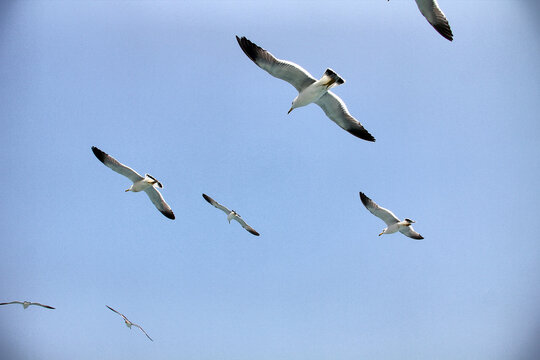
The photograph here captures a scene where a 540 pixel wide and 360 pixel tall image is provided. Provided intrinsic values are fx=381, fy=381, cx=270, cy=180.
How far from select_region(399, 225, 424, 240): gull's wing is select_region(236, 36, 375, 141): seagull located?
7148mm

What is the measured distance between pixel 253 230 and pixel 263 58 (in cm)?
1145

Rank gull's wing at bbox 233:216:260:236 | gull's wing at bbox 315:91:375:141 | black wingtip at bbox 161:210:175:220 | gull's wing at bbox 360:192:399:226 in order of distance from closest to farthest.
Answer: gull's wing at bbox 315:91:375:141 → gull's wing at bbox 360:192:399:226 → black wingtip at bbox 161:210:175:220 → gull's wing at bbox 233:216:260:236

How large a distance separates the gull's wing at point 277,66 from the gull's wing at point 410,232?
29.5 feet

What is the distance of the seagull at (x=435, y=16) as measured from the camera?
8.80 m

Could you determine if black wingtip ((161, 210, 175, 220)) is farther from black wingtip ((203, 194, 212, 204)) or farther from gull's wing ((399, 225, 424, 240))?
gull's wing ((399, 225, 424, 240))

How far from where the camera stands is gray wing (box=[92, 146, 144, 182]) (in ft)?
44.4

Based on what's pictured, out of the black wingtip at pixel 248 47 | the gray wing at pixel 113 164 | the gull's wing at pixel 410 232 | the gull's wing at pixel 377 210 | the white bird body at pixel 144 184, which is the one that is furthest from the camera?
the gull's wing at pixel 410 232

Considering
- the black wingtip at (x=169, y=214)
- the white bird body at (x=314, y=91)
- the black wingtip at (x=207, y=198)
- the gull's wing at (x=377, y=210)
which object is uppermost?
the black wingtip at (x=207, y=198)

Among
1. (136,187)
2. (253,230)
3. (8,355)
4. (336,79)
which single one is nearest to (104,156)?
(136,187)

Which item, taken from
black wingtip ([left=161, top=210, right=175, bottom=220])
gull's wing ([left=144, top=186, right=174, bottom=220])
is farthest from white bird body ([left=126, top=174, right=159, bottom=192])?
black wingtip ([left=161, top=210, right=175, bottom=220])

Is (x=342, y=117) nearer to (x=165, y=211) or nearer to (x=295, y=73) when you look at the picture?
(x=295, y=73)

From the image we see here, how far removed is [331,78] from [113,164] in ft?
28.9

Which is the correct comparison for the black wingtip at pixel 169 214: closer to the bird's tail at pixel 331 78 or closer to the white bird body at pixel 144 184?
the white bird body at pixel 144 184

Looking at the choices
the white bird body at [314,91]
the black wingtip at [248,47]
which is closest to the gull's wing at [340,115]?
the white bird body at [314,91]
